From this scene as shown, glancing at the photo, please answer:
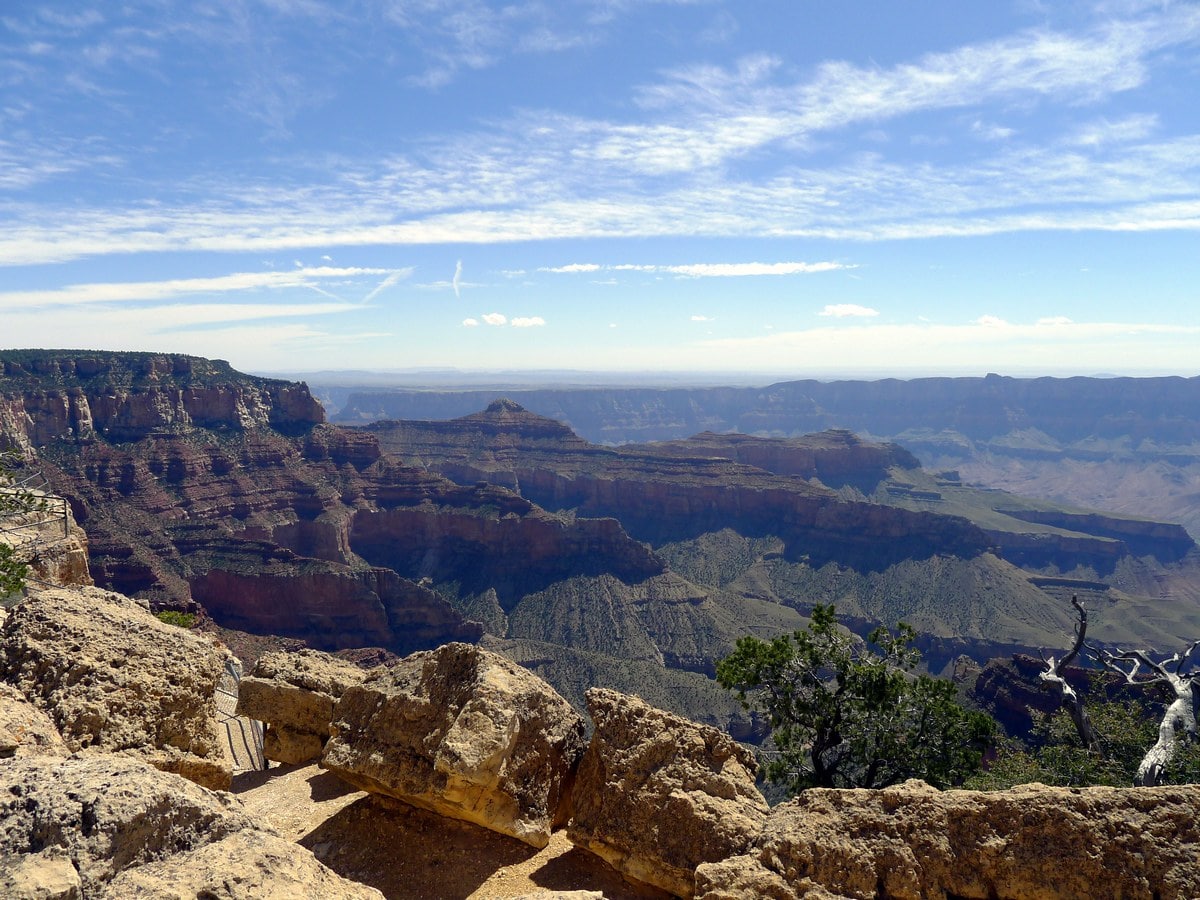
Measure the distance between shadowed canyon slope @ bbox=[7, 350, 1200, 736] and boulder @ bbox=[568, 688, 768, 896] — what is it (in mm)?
55005

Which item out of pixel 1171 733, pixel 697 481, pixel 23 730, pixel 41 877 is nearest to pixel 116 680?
pixel 23 730

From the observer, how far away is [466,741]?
35.9 feet

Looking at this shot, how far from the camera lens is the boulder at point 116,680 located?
9961 mm

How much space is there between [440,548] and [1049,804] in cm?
10737

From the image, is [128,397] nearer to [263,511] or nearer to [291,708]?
[263,511]

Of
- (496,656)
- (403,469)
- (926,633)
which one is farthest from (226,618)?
(926,633)

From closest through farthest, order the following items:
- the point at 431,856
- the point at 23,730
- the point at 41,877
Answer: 1. the point at 41,877
2. the point at 23,730
3. the point at 431,856

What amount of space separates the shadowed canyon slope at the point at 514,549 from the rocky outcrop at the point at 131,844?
2404 inches

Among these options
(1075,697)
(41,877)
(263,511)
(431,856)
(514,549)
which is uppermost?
(41,877)

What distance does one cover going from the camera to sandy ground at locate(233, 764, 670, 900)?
35.6ft

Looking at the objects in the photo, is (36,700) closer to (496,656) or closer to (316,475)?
(496,656)

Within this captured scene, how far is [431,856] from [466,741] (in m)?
2.27

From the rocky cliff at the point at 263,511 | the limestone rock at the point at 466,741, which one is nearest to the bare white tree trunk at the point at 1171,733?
the limestone rock at the point at 466,741

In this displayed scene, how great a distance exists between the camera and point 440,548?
11081 centimetres
